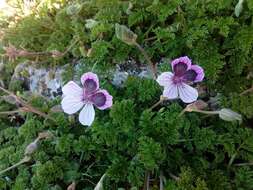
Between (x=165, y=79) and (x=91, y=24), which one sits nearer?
(x=165, y=79)

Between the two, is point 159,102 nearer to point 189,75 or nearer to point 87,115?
point 189,75

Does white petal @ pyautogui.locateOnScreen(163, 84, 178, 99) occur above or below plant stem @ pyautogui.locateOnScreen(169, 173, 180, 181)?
above

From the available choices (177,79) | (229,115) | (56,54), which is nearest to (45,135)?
(56,54)

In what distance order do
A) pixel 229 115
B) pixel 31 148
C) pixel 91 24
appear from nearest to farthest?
1. pixel 229 115
2. pixel 31 148
3. pixel 91 24

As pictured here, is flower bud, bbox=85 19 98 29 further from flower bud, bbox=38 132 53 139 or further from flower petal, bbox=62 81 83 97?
flower bud, bbox=38 132 53 139

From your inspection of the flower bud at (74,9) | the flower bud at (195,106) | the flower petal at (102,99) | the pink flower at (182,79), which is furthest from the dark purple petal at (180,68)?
the flower bud at (74,9)

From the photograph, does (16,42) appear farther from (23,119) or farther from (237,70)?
(237,70)

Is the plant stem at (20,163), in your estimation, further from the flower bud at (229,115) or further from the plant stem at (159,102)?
the flower bud at (229,115)

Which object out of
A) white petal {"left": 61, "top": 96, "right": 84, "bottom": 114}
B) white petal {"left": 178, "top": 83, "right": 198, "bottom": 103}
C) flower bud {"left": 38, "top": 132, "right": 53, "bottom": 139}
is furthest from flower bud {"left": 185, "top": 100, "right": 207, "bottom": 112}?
flower bud {"left": 38, "top": 132, "right": 53, "bottom": 139}
